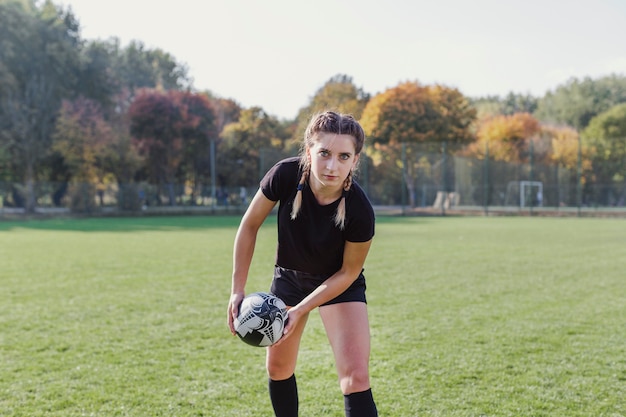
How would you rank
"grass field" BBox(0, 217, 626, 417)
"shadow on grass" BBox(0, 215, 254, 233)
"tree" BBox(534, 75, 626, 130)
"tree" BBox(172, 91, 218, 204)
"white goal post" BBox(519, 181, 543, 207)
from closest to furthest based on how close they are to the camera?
"grass field" BBox(0, 217, 626, 417) → "shadow on grass" BBox(0, 215, 254, 233) → "white goal post" BBox(519, 181, 543, 207) → "tree" BBox(172, 91, 218, 204) → "tree" BBox(534, 75, 626, 130)

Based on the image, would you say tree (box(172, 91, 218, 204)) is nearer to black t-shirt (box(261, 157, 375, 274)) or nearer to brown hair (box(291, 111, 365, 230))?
black t-shirt (box(261, 157, 375, 274))

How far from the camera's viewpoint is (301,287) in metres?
3.83

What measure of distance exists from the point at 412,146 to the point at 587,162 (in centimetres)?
1259

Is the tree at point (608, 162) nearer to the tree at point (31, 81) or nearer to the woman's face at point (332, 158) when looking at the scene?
the tree at point (31, 81)

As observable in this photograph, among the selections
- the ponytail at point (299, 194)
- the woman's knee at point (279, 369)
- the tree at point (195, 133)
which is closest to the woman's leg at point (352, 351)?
the woman's knee at point (279, 369)

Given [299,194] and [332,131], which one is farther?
[299,194]

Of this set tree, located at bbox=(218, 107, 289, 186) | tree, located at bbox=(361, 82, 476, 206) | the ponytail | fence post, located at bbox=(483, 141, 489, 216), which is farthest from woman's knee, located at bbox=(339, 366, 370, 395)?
tree, located at bbox=(218, 107, 289, 186)

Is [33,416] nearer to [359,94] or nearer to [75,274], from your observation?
[75,274]

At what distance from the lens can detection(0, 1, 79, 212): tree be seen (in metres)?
40.3

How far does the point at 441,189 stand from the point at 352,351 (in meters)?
37.2

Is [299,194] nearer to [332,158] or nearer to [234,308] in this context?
[332,158]

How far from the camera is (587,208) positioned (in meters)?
38.4

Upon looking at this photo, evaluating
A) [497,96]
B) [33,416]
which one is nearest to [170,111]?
[33,416]

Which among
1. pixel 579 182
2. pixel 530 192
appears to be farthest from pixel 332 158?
pixel 579 182
